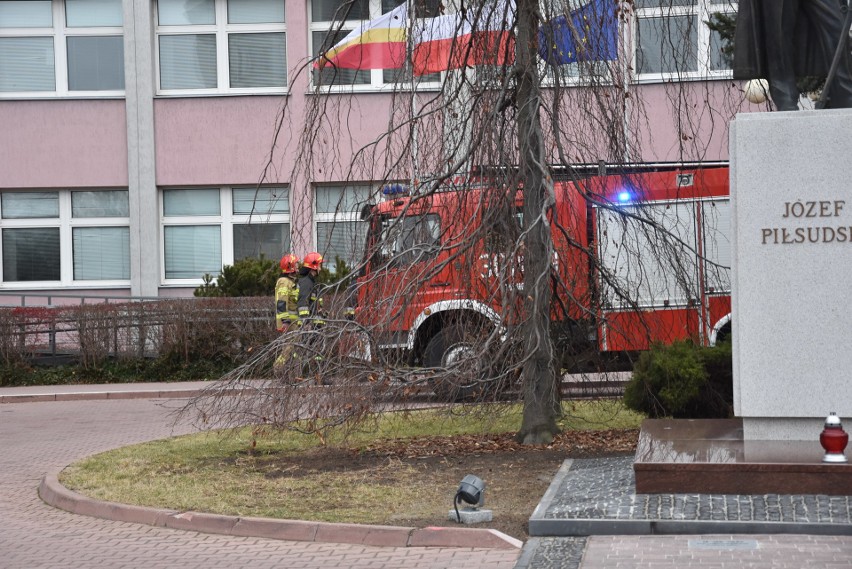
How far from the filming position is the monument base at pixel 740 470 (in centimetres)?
820

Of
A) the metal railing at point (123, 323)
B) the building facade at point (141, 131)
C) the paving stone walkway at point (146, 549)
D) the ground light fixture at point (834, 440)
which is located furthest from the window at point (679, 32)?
the building facade at point (141, 131)

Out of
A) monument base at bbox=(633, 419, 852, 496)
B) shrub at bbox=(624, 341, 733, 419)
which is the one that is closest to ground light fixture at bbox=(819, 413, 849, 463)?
monument base at bbox=(633, 419, 852, 496)

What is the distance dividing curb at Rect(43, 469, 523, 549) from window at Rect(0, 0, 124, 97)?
17702mm

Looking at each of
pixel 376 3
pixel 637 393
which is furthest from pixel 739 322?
pixel 376 3

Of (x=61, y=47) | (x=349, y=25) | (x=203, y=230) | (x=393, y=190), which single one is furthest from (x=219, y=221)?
(x=393, y=190)

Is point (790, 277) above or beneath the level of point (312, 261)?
beneath

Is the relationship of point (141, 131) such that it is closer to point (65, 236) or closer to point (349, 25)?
point (65, 236)

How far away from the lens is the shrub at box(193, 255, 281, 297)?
22266 mm

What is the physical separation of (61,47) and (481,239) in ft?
56.4

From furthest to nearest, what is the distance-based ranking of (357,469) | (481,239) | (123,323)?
(123,323) → (481,239) → (357,469)

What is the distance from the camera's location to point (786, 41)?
10.3 meters

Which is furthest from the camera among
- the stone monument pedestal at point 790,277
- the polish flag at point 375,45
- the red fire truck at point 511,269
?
the polish flag at point 375,45

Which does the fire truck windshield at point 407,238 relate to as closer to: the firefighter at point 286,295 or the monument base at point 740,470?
the monument base at point 740,470

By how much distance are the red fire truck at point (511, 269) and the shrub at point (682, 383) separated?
0.58 m
